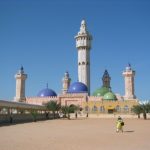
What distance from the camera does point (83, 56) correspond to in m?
68.2

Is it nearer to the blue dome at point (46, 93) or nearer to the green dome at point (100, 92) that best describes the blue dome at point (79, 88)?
the green dome at point (100, 92)

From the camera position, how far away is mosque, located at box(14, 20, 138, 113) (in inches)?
2425

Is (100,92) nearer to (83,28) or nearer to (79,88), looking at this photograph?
(79,88)

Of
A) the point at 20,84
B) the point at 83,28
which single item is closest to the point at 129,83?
the point at 83,28

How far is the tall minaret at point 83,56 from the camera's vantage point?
67694 mm

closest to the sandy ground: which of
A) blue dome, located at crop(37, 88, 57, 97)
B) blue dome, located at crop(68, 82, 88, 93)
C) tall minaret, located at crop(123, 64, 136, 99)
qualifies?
blue dome, located at crop(68, 82, 88, 93)

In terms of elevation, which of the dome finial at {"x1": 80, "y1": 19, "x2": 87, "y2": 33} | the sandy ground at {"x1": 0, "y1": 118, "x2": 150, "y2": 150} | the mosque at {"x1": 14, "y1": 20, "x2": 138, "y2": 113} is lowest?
the sandy ground at {"x1": 0, "y1": 118, "x2": 150, "y2": 150}

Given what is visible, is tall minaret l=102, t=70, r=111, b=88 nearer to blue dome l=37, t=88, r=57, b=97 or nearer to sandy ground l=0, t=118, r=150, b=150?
blue dome l=37, t=88, r=57, b=97

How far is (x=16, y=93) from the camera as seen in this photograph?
72.8 m

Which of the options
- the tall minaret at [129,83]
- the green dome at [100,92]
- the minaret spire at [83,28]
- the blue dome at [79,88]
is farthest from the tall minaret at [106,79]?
the minaret spire at [83,28]

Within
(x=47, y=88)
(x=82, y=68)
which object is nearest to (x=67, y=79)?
(x=47, y=88)

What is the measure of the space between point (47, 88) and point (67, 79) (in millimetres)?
8903

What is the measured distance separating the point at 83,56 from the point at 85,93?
31.3 ft

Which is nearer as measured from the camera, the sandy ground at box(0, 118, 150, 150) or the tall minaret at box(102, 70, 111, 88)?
the sandy ground at box(0, 118, 150, 150)
